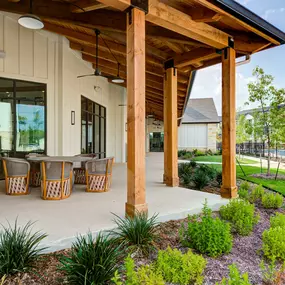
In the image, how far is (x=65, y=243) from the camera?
2.66 m

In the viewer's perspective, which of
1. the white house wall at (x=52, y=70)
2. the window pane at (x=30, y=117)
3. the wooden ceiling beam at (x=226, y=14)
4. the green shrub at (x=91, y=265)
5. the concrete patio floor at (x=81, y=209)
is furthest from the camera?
the window pane at (x=30, y=117)

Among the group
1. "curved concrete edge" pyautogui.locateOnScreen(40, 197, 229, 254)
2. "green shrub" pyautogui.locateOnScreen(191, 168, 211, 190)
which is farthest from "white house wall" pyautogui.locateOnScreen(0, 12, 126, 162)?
"curved concrete edge" pyautogui.locateOnScreen(40, 197, 229, 254)

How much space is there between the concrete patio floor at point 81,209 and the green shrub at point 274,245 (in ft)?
4.02

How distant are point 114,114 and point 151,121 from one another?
45.1 ft

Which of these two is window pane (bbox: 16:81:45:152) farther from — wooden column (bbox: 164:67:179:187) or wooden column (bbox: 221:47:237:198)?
wooden column (bbox: 221:47:237:198)

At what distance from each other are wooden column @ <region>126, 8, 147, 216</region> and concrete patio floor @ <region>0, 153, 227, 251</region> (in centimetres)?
53

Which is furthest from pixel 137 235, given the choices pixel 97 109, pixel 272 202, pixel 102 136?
pixel 102 136

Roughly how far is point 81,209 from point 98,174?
4.21ft

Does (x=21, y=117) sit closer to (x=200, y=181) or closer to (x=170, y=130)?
(x=170, y=130)

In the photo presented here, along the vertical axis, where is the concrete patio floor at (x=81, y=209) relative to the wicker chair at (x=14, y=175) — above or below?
below

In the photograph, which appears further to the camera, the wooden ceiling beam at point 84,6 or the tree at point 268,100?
the tree at point 268,100

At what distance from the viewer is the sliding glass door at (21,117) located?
609 cm

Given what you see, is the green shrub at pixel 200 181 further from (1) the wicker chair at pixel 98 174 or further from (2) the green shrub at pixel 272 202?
(1) the wicker chair at pixel 98 174

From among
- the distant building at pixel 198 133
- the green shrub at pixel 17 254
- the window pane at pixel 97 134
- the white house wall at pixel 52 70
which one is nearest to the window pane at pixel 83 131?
the white house wall at pixel 52 70
